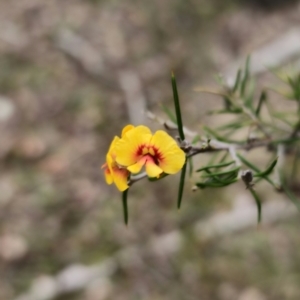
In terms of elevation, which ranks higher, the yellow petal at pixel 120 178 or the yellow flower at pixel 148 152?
the yellow flower at pixel 148 152

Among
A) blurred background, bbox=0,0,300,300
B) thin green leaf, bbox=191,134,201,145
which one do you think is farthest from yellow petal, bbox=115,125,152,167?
blurred background, bbox=0,0,300,300

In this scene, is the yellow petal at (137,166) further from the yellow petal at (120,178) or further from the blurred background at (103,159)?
the blurred background at (103,159)

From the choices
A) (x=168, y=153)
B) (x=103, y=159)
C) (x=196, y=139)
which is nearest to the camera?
(x=168, y=153)

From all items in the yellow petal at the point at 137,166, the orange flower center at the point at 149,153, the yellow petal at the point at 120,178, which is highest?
the orange flower center at the point at 149,153

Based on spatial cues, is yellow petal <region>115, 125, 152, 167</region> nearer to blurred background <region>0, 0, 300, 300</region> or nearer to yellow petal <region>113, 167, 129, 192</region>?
yellow petal <region>113, 167, 129, 192</region>

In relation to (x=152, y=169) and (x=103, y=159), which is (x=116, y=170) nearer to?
(x=152, y=169)

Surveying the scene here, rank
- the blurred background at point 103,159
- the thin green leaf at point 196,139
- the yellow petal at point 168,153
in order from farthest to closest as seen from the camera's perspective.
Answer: the blurred background at point 103,159 < the thin green leaf at point 196,139 < the yellow petal at point 168,153

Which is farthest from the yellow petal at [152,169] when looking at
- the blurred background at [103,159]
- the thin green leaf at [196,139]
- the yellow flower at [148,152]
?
the blurred background at [103,159]

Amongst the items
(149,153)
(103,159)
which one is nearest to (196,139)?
(149,153)
